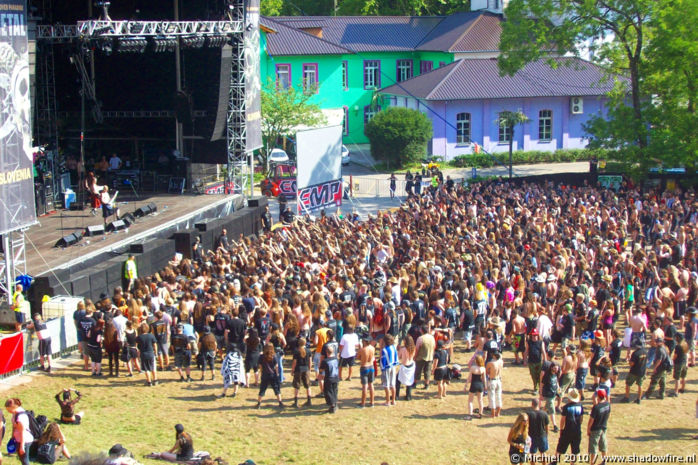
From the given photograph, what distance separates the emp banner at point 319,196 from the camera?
74.3 feet

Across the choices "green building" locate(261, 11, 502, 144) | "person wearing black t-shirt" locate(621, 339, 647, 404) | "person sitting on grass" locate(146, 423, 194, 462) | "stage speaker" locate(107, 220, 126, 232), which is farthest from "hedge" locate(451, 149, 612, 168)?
"person sitting on grass" locate(146, 423, 194, 462)

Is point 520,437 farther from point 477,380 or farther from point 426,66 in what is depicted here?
point 426,66

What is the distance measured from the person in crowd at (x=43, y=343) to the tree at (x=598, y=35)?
2128 centimetres

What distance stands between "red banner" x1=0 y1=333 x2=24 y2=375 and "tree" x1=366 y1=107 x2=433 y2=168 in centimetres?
2703

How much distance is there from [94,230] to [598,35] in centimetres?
2003

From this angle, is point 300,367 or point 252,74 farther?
point 252,74

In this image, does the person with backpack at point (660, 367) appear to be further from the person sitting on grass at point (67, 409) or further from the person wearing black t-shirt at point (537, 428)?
the person sitting on grass at point (67, 409)

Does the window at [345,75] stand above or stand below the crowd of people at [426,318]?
above

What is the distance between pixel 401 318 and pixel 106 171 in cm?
1583

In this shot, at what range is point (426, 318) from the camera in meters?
14.2

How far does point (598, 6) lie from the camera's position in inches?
1161

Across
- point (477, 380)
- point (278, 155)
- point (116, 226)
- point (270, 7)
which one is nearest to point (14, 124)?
point (116, 226)

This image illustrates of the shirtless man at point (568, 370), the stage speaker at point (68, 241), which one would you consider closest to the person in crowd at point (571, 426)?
the shirtless man at point (568, 370)

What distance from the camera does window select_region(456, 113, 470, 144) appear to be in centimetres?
4069
